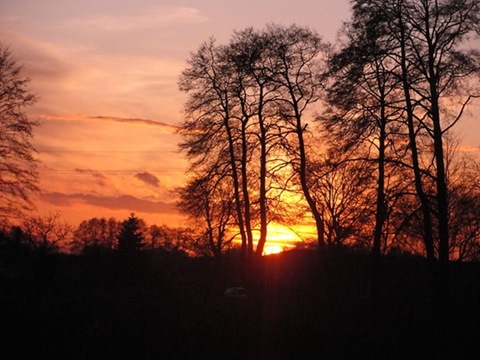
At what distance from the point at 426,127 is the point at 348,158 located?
366 centimetres

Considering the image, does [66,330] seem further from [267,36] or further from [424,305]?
[267,36]

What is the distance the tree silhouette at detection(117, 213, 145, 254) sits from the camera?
198ft

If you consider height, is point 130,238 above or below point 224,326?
above

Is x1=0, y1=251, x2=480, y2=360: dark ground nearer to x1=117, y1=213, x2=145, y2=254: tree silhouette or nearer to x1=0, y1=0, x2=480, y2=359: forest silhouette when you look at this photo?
x1=0, y1=0, x2=480, y2=359: forest silhouette

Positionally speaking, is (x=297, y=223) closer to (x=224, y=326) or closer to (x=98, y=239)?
(x=224, y=326)

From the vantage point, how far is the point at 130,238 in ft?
207

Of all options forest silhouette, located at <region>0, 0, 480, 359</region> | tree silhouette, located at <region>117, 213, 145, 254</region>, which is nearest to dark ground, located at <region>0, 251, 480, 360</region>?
forest silhouette, located at <region>0, 0, 480, 359</region>

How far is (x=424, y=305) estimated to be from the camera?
948 inches

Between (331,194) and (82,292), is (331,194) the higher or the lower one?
the higher one

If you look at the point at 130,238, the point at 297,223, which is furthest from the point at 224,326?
the point at 130,238

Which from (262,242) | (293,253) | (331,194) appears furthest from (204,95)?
(293,253)

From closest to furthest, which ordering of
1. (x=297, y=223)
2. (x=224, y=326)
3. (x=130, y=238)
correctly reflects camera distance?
(x=224, y=326)
(x=297, y=223)
(x=130, y=238)

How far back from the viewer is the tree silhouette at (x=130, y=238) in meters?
60.5

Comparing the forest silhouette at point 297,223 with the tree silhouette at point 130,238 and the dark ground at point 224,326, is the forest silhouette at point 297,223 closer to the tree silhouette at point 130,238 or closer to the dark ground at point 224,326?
the dark ground at point 224,326
